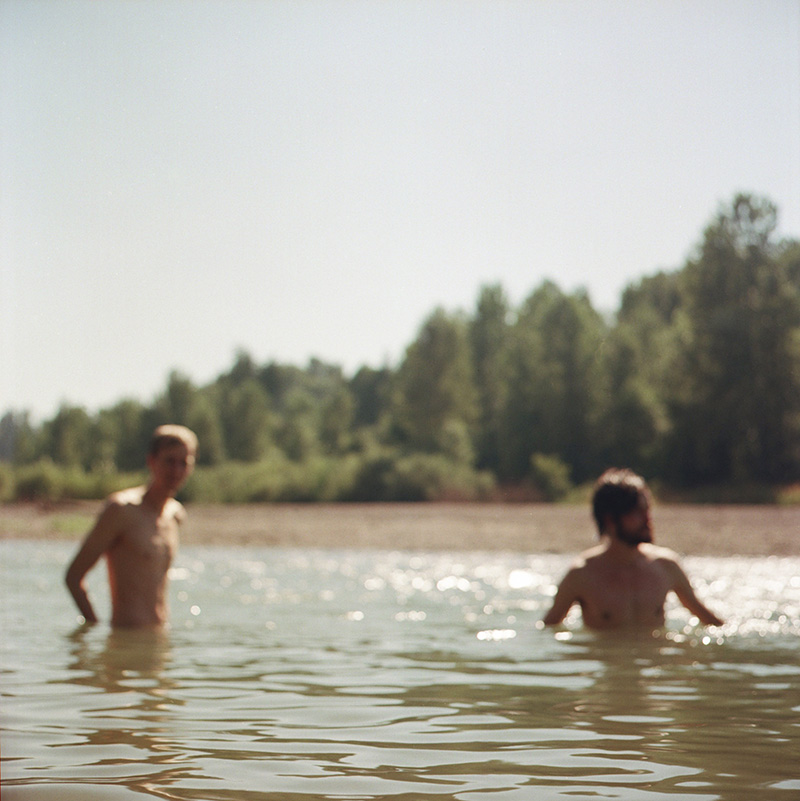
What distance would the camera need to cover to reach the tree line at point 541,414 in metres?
43.6

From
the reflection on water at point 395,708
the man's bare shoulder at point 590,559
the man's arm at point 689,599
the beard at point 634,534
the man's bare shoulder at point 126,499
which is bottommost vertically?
the reflection on water at point 395,708

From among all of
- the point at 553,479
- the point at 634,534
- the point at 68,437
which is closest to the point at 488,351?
the point at 68,437

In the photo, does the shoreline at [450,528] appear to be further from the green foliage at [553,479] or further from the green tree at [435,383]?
the green tree at [435,383]

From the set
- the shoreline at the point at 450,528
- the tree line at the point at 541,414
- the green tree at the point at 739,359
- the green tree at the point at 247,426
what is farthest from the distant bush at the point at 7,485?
the green tree at the point at 247,426

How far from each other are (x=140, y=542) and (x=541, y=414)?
5003 centimetres

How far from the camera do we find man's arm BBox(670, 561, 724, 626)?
6891mm

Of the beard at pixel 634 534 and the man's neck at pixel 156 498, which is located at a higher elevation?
the man's neck at pixel 156 498

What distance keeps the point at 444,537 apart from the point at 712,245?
26.5m

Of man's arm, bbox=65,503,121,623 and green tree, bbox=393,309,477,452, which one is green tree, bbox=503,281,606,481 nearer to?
green tree, bbox=393,309,477,452

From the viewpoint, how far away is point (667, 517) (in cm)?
2902

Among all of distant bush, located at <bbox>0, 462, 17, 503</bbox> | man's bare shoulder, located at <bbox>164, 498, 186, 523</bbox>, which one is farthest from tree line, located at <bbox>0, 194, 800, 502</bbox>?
man's bare shoulder, located at <bbox>164, 498, 186, 523</bbox>

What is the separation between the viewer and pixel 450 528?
27922 millimetres

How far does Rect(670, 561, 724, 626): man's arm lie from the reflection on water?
1.04ft

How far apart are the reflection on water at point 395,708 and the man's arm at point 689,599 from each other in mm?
318
